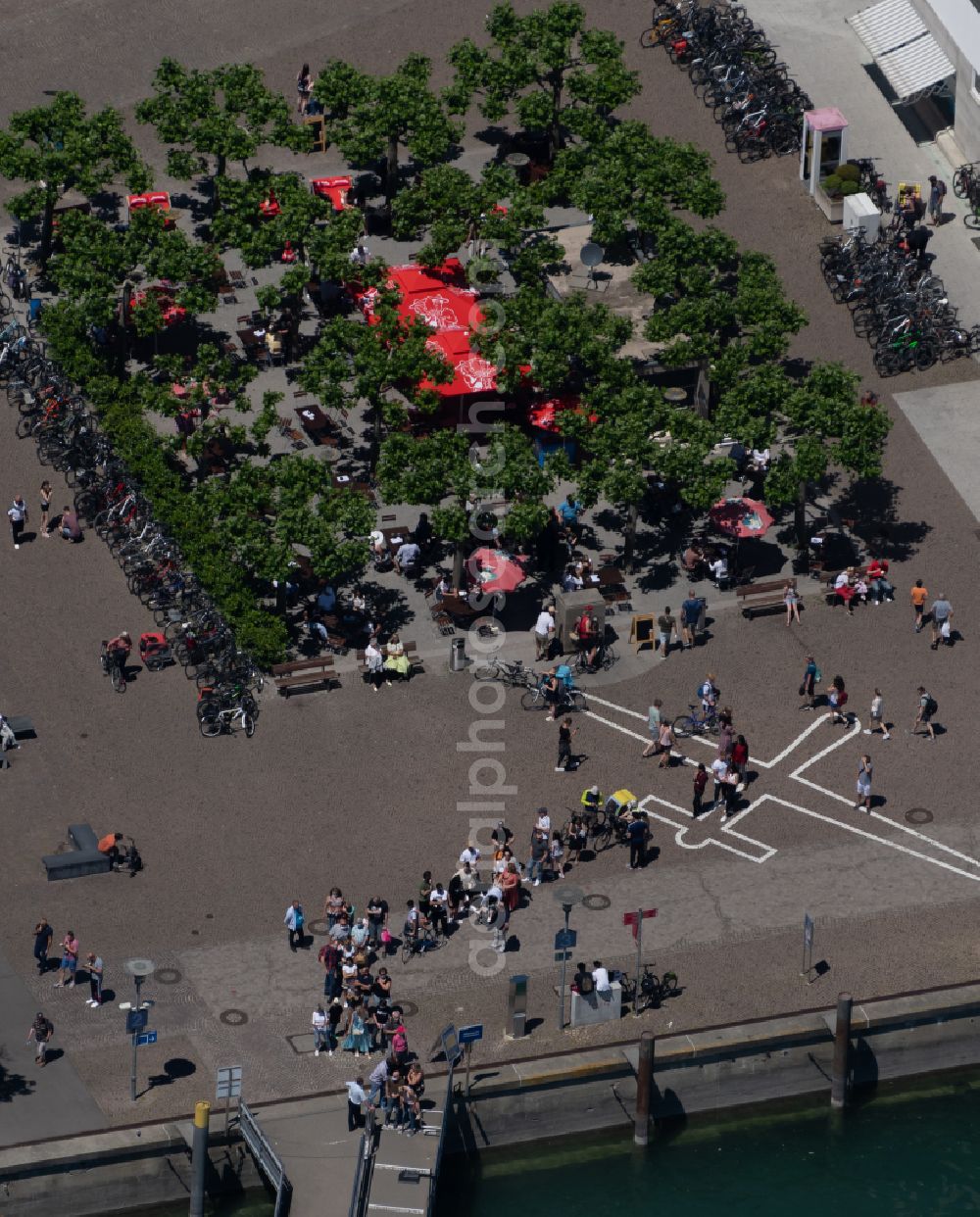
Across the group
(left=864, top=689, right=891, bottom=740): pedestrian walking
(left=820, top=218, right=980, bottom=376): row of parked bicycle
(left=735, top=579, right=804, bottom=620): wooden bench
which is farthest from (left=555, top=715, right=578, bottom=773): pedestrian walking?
(left=820, top=218, right=980, bottom=376): row of parked bicycle

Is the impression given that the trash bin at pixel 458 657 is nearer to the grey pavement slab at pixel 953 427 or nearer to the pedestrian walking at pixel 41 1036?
the grey pavement slab at pixel 953 427

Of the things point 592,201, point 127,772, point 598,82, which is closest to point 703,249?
point 592,201

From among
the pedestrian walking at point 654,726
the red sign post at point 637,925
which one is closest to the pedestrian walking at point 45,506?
the pedestrian walking at point 654,726

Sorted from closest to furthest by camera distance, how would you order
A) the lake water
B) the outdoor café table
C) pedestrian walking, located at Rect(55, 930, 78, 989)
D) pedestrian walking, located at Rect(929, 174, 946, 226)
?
the lake water, pedestrian walking, located at Rect(55, 930, 78, 989), the outdoor café table, pedestrian walking, located at Rect(929, 174, 946, 226)

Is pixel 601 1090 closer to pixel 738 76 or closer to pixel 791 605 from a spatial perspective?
pixel 791 605

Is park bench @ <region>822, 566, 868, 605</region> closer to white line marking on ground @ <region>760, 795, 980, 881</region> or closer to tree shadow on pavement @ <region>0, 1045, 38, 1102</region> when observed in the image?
white line marking on ground @ <region>760, 795, 980, 881</region>

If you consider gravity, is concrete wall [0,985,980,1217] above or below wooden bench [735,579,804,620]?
below

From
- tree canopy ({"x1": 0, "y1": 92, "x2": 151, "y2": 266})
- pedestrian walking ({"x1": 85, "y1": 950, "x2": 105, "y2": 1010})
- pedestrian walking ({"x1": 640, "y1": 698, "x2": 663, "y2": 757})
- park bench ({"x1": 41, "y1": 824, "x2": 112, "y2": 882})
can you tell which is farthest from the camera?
tree canopy ({"x1": 0, "y1": 92, "x2": 151, "y2": 266})
